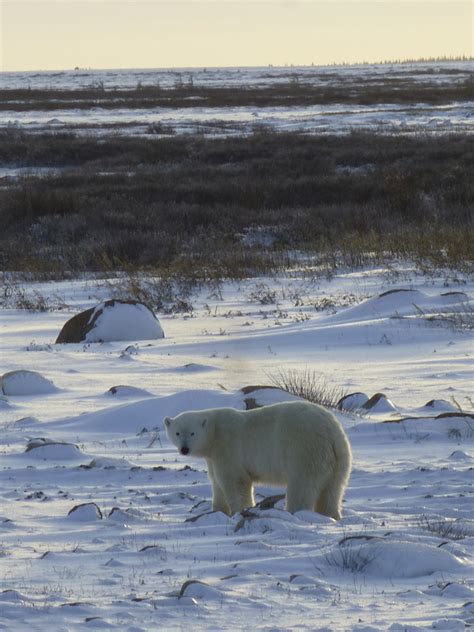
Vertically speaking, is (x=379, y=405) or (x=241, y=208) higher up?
(x=379, y=405)

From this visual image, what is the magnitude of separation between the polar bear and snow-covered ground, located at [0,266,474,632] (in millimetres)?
158

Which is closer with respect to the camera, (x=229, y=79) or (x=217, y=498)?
(x=217, y=498)

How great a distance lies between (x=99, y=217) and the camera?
723 inches

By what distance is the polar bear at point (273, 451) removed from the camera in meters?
4.27

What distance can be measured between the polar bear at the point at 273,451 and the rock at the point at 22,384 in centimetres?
298

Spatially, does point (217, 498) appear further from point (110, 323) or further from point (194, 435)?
point (110, 323)

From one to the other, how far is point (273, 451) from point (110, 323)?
5.35 metres

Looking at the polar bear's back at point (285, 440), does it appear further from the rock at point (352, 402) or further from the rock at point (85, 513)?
the rock at point (352, 402)

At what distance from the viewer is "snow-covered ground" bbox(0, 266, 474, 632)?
10.5 ft

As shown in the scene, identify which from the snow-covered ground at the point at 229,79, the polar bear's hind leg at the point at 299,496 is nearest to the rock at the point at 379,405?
the polar bear's hind leg at the point at 299,496

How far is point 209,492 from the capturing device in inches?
201

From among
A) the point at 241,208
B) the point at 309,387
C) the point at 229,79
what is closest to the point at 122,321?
the point at 309,387

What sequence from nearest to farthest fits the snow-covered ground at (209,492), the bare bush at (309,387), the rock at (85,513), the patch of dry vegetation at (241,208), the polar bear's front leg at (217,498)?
the snow-covered ground at (209,492)
the rock at (85,513)
the polar bear's front leg at (217,498)
the bare bush at (309,387)
the patch of dry vegetation at (241,208)

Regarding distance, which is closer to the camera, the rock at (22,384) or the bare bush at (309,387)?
the bare bush at (309,387)
